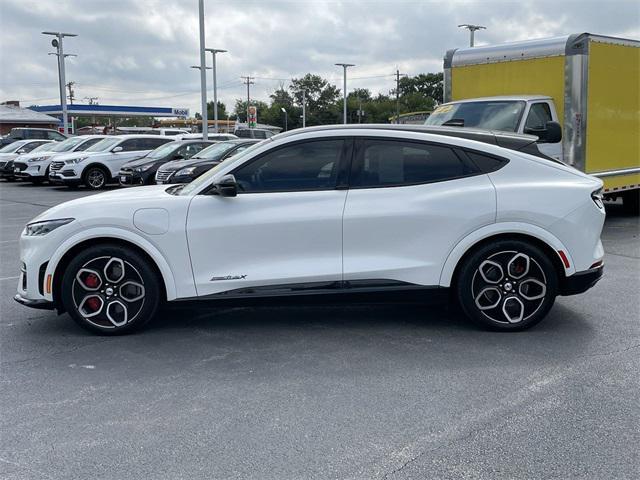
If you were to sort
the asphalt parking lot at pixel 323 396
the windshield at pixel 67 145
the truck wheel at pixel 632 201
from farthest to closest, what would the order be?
the windshield at pixel 67 145 < the truck wheel at pixel 632 201 < the asphalt parking lot at pixel 323 396

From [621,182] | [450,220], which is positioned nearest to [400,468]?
[450,220]

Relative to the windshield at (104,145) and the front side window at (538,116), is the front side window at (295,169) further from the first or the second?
the windshield at (104,145)

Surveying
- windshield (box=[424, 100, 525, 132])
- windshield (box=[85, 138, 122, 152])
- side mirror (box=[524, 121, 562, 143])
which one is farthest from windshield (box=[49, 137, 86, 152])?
side mirror (box=[524, 121, 562, 143])

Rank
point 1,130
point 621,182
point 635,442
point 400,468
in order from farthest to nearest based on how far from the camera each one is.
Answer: point 1,130
point 621,182
point 635,442
point 400,468

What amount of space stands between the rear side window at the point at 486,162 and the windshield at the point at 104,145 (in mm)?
17585

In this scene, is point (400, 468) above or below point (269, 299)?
below

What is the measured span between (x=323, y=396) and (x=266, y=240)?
144 cm

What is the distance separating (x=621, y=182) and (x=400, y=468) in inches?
347

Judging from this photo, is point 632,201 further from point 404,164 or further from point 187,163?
point 187,163

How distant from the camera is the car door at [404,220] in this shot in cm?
500

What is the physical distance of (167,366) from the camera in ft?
14.8

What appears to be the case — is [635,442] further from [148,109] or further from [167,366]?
[148,109]

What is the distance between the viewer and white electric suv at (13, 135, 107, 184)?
21938 millimetres

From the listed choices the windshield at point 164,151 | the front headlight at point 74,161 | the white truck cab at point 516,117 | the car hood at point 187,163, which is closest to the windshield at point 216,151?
the car hood at point 187,163
